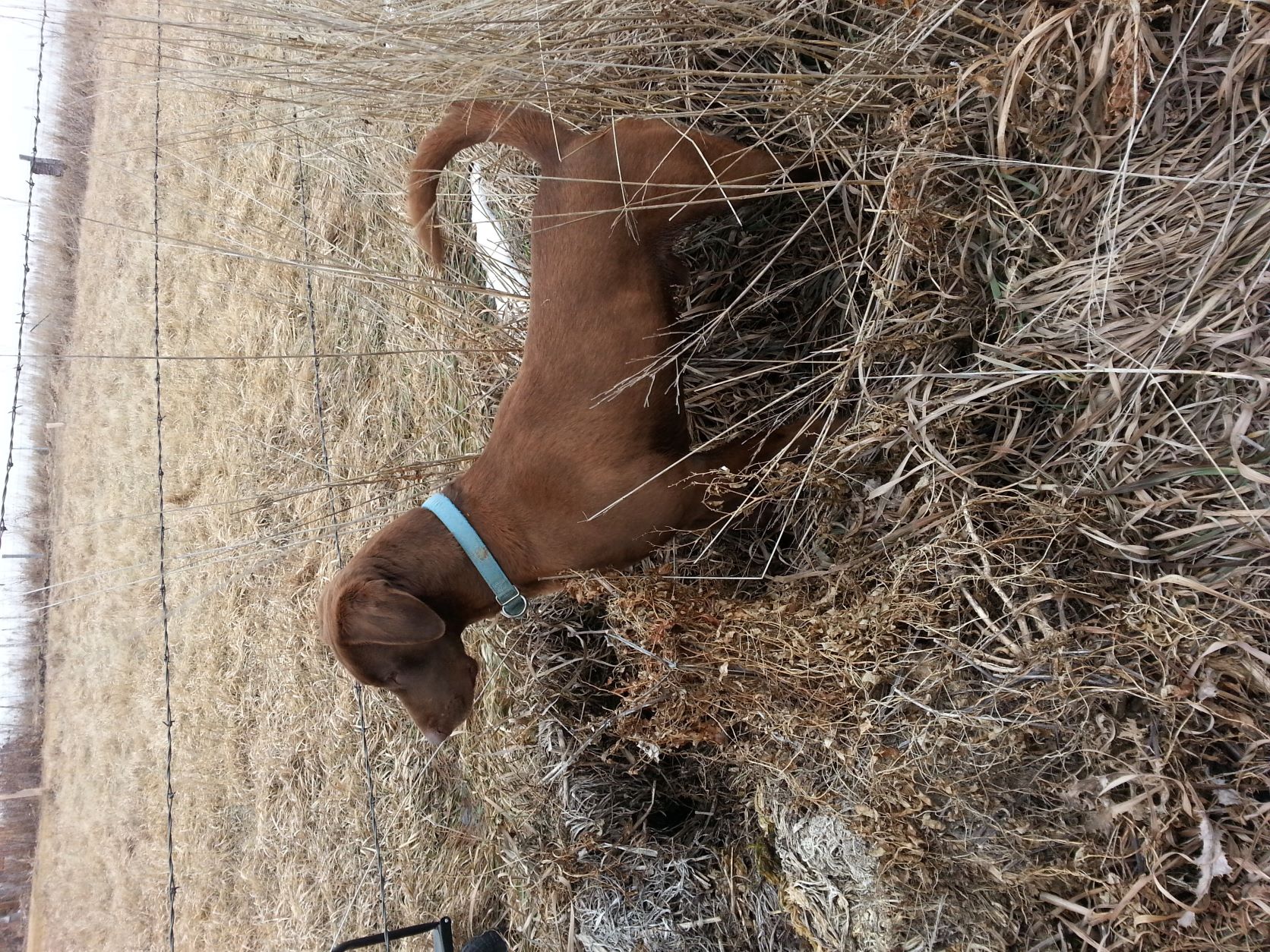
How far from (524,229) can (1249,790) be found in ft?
8.97

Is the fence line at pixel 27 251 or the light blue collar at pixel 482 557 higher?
the fence line at pixel 27 251

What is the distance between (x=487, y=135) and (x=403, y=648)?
1.56 metres

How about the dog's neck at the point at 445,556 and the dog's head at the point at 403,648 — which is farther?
the dog's neck at the point at 445,556

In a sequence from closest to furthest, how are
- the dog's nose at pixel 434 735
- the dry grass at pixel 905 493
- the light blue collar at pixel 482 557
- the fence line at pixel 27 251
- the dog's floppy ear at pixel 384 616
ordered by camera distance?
the dry grass at pixel 905 493
the dog's floppy ear at pixel 384 616
the light blue collar at pixel 482 557
the dog's nose at pixel 434 735
the fence line at pixel 27 251

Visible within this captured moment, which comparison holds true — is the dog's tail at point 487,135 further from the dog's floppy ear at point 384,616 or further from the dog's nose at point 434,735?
the dog's nose at point 434,735

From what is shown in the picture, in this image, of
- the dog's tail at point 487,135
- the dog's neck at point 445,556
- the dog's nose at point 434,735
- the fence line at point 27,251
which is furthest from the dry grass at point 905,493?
the fence line at point 27,251

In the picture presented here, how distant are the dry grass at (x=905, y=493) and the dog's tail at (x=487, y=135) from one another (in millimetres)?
117

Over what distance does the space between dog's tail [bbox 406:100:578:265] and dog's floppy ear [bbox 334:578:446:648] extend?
128cm

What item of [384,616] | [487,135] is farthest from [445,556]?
[487,135]

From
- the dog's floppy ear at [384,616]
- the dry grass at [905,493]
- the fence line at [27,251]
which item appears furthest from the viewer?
the fence line at [27,251]

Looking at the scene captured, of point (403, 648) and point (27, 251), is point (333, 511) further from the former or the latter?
point (27, 251)

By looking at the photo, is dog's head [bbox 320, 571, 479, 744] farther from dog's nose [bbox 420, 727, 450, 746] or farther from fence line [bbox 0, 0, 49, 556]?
fence line [bbox 0, 0, 49, 556]

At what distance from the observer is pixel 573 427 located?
7.47 ft

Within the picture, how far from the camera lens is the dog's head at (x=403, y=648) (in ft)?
7.23
